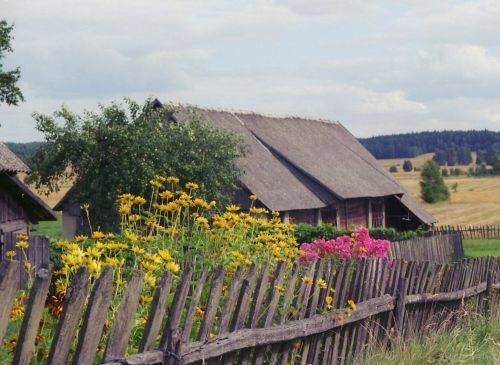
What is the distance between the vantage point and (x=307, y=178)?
32031mm

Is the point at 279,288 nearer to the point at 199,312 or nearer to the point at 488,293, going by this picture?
the point at 199,312

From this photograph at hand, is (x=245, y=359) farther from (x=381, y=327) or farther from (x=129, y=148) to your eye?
(x=129, y=148)

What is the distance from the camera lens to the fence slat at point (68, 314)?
3.54m

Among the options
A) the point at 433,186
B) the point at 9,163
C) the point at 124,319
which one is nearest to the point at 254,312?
the point at 124,319

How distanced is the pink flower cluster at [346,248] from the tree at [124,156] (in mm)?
15145

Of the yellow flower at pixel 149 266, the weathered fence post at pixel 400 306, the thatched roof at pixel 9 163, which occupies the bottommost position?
the weathered fence post at pixel 400 306

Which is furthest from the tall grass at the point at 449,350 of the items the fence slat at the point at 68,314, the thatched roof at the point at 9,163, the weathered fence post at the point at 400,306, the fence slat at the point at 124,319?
the thatched roof at the point at 9,163

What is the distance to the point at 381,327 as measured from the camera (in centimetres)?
751

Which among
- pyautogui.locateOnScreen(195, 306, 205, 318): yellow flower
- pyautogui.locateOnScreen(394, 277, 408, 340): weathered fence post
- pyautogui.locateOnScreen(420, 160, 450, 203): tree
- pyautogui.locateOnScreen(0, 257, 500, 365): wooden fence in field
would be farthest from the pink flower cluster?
pyautogui.locateOnScreen(420, 160, 450, 203): tree

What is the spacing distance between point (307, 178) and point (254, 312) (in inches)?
1059

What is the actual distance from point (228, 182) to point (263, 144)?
7.51 meters

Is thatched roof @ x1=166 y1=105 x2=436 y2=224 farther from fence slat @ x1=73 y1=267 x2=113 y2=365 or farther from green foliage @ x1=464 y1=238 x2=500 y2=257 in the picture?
fence slat @ x1=73 y1=267 x2=113 y2=365

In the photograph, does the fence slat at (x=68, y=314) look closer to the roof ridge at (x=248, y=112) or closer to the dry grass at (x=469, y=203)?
the roof ridge at (x=248, y=112)

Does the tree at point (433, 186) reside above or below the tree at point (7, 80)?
below
